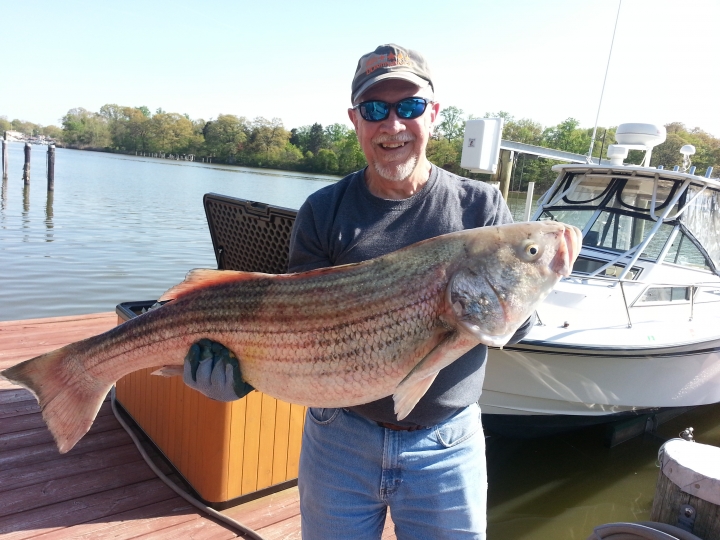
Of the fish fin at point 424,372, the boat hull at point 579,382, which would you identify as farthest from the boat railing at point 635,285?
the fish fin at point 424,372

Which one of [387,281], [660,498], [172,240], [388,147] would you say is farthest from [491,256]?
[172,240]

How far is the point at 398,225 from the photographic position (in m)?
2.18

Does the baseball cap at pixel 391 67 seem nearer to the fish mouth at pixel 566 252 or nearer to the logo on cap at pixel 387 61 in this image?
the logo on cap at pixel 387 61

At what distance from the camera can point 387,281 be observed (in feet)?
6.49

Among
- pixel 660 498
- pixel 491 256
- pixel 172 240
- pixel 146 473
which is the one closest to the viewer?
pixel 491 256

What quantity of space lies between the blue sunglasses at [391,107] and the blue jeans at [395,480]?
123 centimetres

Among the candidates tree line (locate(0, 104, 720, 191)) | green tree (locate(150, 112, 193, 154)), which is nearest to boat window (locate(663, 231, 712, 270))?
tree line (locate(0, 104, 720, 191))

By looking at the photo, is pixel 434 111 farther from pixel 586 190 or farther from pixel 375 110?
pixel 586 190

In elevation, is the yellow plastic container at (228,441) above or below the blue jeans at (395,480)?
below

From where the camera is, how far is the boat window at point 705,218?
6.93 meters

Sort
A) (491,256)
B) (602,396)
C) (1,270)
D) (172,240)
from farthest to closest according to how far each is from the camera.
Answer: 1. (172,240)
2. (1,270)
3. (602,396)
4. (491,256)

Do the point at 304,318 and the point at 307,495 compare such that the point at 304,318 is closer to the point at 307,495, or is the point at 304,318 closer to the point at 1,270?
the point at 307,495

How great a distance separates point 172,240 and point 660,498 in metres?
19.2

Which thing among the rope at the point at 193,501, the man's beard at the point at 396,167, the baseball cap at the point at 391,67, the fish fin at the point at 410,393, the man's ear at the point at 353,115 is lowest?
the rope at the point at 193,501
